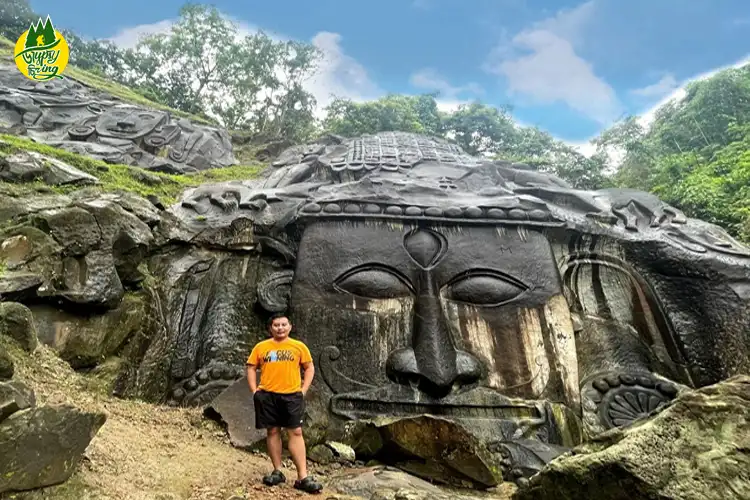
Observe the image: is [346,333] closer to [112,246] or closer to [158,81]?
[112,246]

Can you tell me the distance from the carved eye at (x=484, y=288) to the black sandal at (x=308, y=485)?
10.0ft

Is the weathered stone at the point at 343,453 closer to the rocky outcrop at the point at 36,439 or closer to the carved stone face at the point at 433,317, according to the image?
the carved stone face at the point at 433,317

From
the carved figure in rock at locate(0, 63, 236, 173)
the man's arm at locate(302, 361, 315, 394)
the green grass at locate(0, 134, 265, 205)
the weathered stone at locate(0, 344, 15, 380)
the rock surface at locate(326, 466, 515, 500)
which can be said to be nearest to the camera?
the weathered stone at locate(0, 344, 15, 380)

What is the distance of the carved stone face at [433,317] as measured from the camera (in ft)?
17.1

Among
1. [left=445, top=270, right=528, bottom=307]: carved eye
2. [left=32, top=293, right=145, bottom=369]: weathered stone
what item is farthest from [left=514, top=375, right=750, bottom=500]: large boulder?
[left=32, top=293, right=145, bottom=369]: weathered stone

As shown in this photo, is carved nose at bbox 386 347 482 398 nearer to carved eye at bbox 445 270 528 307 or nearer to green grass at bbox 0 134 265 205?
carved eye at bbox 445 270 528 307

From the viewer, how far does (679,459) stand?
238 centimetres

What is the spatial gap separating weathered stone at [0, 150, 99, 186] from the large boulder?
22.7 feet

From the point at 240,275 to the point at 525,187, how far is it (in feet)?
14.2

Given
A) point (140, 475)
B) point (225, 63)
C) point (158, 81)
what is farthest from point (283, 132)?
point (140, 475)

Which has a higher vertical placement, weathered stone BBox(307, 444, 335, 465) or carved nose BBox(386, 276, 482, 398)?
carved nose BBox(386, 276, 482, 398)

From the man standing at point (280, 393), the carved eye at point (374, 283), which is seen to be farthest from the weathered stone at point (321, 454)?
the carved eye at point (374, 283)

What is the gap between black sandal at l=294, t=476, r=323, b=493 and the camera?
318 centimetres

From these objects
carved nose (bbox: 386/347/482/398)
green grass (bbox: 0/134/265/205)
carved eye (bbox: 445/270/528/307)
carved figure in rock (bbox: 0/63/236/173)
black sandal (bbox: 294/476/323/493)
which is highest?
carved figure in rock (bbox: 0/63/236/173)
